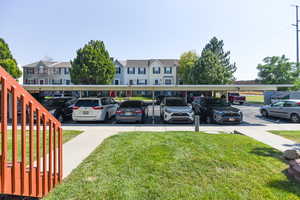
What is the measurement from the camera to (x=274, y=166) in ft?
14.1

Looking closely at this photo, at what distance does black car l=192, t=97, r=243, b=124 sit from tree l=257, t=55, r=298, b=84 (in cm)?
2531

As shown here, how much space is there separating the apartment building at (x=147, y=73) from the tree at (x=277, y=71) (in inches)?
669

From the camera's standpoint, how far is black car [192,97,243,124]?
35.8 ft

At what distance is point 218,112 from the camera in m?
11.1

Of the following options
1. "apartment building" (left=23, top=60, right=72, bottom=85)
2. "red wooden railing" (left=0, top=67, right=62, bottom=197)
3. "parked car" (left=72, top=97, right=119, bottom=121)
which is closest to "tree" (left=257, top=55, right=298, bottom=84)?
"parked car" (left=72, top=97, right=119, bottom=121)

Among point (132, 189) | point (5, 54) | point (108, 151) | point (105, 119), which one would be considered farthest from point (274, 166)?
point (5, 54)

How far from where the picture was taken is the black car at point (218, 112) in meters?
10.9

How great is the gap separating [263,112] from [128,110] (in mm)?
11118

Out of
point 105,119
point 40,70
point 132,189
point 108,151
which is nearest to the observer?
point 132,189

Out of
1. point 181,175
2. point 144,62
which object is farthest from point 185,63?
point 181,175

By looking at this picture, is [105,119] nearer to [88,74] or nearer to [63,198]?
[63,198]

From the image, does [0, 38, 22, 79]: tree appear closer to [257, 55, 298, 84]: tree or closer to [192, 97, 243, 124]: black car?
[192, 97, 243, 124]: black car

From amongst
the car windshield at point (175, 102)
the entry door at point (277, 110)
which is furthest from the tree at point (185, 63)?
the car windshield at point (175, 102)

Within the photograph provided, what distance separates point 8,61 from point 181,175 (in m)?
36.9
